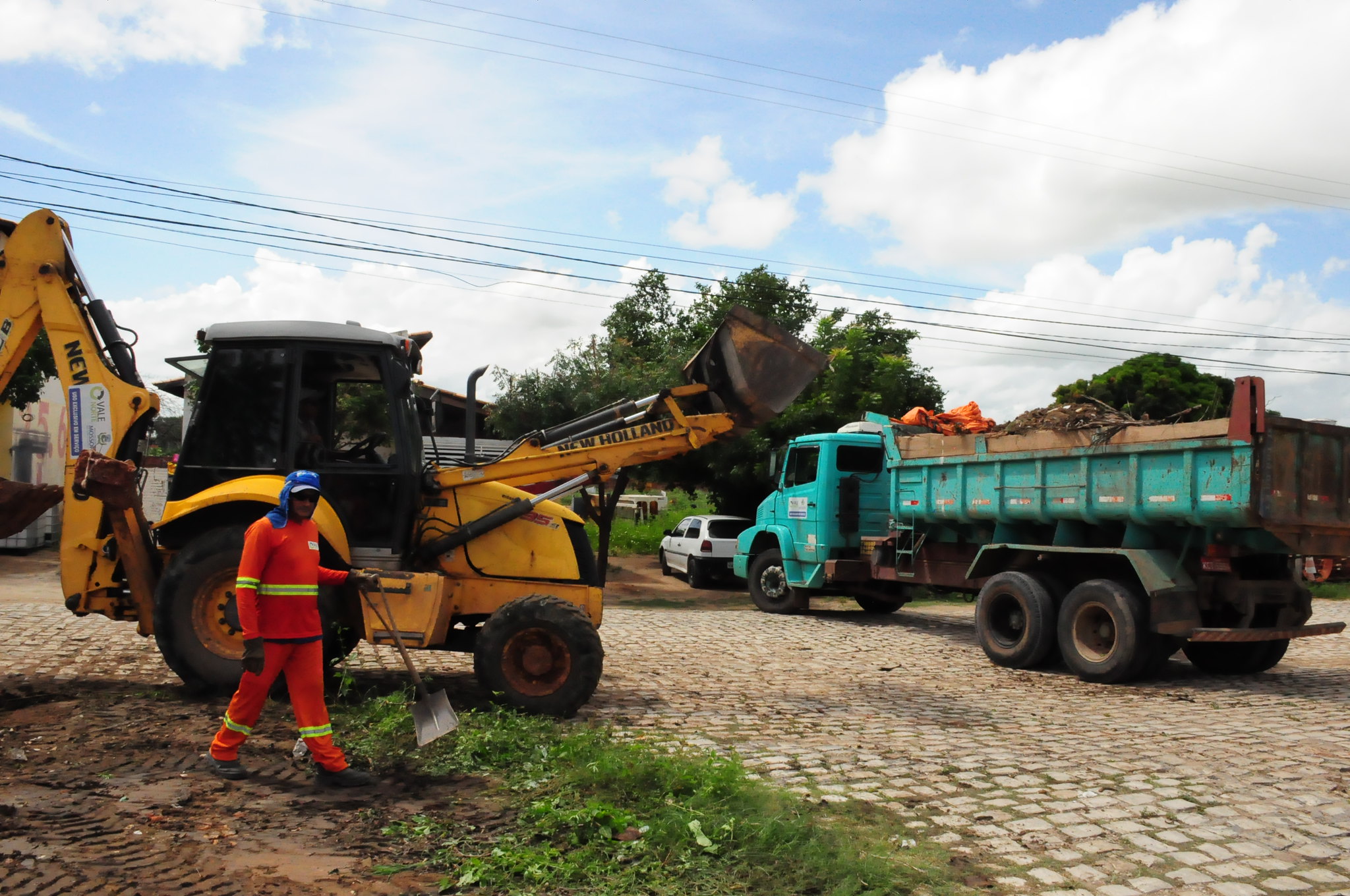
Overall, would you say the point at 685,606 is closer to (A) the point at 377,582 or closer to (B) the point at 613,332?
(A) the point at 377,582

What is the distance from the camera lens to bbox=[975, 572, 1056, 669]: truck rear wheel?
427 inches

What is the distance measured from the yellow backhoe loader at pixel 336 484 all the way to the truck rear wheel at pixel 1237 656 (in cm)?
578

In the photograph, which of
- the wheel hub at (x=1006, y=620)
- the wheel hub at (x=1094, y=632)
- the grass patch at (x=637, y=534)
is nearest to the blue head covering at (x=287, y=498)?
the wheel hub at (x=1094, y=632)

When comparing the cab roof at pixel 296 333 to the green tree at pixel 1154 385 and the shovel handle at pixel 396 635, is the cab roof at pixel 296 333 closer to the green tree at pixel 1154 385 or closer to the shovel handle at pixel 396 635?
the shovel handle at pixel 396 635

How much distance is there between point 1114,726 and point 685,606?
10688 mm

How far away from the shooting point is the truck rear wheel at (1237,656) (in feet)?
35.3

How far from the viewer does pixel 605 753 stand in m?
5.76

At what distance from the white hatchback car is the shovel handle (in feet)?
44.6

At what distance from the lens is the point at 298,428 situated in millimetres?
7848

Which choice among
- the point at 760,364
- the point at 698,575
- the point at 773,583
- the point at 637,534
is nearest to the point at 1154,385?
the point at 637,534

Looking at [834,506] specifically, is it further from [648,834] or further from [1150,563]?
[648,834]

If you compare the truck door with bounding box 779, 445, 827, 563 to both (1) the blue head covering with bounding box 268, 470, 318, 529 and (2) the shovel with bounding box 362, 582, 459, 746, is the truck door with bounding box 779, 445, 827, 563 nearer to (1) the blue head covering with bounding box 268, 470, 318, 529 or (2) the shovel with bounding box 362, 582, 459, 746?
(2) the shovel with bounding box 362, 582, 459, 746

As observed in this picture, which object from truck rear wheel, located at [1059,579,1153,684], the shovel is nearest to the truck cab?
truck rear wheel, located at [1059,579,1153,684]

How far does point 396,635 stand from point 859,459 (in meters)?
9.44
